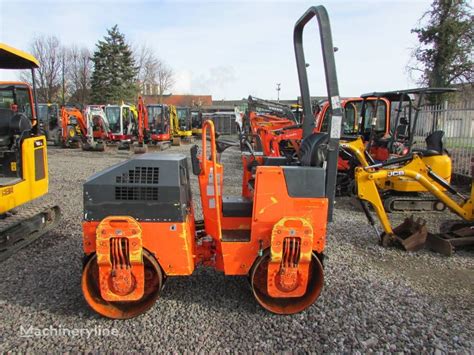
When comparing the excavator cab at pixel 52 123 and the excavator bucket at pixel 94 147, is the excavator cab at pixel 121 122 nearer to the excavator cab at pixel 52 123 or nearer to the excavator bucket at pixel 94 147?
the excavator bucket at pixel 94 147

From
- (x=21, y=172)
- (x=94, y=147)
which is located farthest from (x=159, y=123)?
(x=21, y=172)

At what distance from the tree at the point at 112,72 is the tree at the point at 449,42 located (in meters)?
30.8

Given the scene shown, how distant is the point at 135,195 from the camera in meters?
3.17

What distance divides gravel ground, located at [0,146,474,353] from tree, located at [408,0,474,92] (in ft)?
56.7

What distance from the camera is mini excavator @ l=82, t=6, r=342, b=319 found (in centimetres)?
315

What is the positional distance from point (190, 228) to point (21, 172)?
315 centimetres

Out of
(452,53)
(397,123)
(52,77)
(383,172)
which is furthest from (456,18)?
(52,77)

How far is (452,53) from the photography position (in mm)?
19109

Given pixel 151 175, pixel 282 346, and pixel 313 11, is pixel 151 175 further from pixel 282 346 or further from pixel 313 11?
pixel 313 11

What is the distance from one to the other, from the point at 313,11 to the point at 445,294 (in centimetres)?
303

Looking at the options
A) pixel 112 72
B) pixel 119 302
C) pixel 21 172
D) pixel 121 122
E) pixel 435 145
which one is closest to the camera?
pixel 119 302

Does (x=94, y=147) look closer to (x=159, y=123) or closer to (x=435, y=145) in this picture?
(x=159, y=123)

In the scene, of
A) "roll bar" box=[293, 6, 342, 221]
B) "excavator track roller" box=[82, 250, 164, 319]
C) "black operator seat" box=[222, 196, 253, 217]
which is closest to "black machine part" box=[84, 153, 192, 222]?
"excavator track roller" box=[82, 250, 164, 319]

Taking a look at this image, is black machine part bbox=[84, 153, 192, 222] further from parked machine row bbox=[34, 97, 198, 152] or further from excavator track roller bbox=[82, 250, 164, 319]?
parked machine row bbox=[34, 97, 198, 152]
